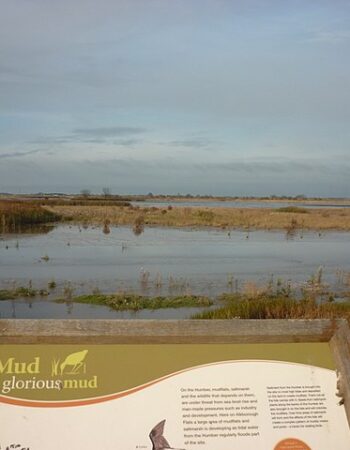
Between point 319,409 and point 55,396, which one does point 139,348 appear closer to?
point 55,396

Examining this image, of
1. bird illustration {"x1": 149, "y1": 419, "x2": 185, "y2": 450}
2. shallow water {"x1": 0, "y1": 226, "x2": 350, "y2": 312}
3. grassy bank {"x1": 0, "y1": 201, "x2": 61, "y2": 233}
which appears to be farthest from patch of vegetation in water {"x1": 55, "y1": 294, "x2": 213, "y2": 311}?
grassy bank {"x1": 0, "y1": 201, "x2": 61, "y2": 233}

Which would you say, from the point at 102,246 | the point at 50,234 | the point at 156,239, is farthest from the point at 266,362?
the point at 50,234

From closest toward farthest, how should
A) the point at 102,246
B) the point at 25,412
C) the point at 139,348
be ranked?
the point at 25,412
the point at 139,348
the point at 102,246

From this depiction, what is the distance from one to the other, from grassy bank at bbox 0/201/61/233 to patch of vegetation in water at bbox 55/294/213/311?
22710 millimetres

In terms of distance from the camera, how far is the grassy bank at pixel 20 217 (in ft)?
132

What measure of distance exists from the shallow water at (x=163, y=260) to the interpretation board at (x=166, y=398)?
1389 cm

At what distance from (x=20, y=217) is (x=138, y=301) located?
96.9 feet

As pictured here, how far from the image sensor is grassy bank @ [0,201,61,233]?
40.3 metres

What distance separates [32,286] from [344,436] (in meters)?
15.6

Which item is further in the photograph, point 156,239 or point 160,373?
point 156,239

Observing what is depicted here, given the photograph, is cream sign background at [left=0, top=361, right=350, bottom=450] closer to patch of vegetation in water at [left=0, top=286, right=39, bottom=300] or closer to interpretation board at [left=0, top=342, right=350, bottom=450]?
interpretation board at [left=0, top=342, right=350, bottom=450]

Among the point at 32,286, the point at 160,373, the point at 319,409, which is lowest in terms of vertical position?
the point at 32,286

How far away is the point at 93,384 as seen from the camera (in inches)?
146

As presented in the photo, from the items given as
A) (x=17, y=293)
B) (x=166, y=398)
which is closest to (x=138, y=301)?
(x=17, y=293)
